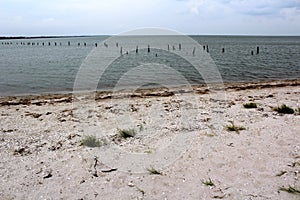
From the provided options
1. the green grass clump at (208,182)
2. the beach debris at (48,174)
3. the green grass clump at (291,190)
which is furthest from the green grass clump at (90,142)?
the green grass clump at (291,190)

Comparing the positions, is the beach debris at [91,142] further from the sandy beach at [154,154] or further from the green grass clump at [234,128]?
the green grass clump at [234,128]

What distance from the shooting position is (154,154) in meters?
6.70

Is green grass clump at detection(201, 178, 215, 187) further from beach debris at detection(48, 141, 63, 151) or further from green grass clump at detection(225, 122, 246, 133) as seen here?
beach debris at detection(48, 141, 63, 151)

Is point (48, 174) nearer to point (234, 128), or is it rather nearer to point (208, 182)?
point (208, 182)

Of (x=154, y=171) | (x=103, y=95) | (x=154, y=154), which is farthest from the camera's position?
(x=103, y=95)

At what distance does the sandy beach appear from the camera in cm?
513

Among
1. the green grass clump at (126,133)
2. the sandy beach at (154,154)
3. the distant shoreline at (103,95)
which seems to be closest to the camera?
the sandy beach at (154,154)

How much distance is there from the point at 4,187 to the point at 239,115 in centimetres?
740

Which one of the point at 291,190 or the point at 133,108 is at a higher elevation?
the point at 133,108

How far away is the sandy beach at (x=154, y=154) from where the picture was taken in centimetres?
513

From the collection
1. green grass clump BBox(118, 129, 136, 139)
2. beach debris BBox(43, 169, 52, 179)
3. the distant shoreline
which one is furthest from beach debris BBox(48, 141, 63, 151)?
the distant shoreline

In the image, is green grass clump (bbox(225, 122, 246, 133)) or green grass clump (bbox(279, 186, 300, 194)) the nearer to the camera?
green grass clump (bbox(279, 186, 300, 194))

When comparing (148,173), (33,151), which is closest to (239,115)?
(148,173)

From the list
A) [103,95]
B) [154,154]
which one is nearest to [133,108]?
[103,95]
